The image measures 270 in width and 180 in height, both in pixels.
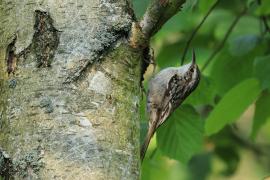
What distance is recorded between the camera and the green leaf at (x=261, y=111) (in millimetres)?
2885

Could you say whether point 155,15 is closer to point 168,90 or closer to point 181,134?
point 181,134

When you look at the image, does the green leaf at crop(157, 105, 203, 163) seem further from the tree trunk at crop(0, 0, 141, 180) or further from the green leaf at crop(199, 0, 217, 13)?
the tree trunk at crop(0, 0, 141, 180)

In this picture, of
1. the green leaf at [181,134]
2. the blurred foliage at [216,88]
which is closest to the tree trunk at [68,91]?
the blurred foliage at [216,88]

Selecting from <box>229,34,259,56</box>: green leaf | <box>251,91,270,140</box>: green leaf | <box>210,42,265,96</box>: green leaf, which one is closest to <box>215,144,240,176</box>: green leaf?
<box>210,42,265,96</box>: green leaf

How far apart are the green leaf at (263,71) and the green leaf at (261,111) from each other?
12 centimetres

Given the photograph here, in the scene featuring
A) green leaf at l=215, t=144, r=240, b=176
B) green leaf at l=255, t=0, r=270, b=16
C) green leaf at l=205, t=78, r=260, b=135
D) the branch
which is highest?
the branch

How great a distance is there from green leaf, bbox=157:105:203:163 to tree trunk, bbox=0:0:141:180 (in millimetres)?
908

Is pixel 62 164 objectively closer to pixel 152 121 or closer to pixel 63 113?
pixel 63 113

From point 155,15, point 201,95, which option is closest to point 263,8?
point 201,95

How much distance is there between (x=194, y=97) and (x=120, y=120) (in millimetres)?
1201

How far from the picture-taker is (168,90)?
3.04m

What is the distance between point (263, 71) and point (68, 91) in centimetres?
119

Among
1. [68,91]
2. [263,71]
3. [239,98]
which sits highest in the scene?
[68,91]

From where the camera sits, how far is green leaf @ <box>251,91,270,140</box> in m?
2.88
